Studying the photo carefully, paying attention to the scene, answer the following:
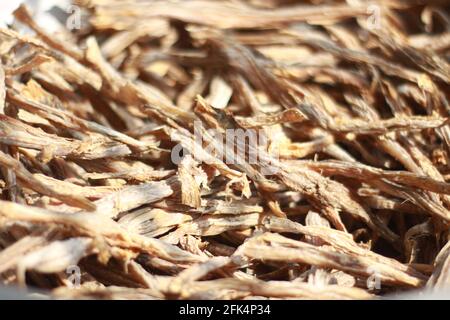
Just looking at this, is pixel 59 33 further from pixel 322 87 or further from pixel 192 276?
pixel 192 276

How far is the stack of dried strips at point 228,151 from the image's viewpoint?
27.6 inches

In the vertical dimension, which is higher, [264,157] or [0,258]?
[264,157]

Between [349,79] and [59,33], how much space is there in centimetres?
46

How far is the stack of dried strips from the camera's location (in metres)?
0.70

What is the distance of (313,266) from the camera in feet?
2.40

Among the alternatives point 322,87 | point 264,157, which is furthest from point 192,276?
point 322,87

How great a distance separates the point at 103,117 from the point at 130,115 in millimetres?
44

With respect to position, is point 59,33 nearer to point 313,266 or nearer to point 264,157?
point 264,157

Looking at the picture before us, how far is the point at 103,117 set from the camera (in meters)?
1.02

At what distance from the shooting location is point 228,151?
34.1 inches

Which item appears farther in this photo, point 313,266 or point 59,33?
point 59,33
